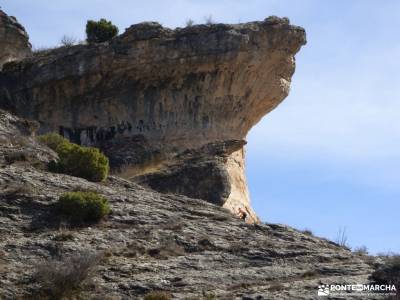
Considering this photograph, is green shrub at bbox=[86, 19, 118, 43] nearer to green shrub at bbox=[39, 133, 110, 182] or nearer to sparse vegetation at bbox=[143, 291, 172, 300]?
green shrub at bbox=[39, 133, 110, 182]

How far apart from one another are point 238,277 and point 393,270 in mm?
3158

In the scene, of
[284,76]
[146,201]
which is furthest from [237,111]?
[146,201]

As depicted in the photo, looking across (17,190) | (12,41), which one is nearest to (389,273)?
(17,190)

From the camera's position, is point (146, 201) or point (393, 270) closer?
point (393, 270)

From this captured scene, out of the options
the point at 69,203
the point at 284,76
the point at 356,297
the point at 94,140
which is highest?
the point at 284,76

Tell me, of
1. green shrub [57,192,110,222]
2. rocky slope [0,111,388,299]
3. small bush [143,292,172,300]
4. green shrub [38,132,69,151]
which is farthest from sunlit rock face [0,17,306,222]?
small bush [143,292,172,300]

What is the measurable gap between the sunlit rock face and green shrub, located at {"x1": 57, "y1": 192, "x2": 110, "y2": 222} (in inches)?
531

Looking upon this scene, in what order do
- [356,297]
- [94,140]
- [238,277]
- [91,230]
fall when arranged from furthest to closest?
[94,140] < [91,230] < [238,277] < [356,297]

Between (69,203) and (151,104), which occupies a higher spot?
(151,104)

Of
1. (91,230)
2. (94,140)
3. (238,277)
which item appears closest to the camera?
(238,277)

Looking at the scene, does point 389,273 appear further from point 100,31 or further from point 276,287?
point 100,31

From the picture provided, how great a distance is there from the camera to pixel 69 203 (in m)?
25.7

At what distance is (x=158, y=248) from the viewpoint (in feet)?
80.1

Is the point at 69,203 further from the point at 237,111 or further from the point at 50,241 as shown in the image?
the point at 237,111
